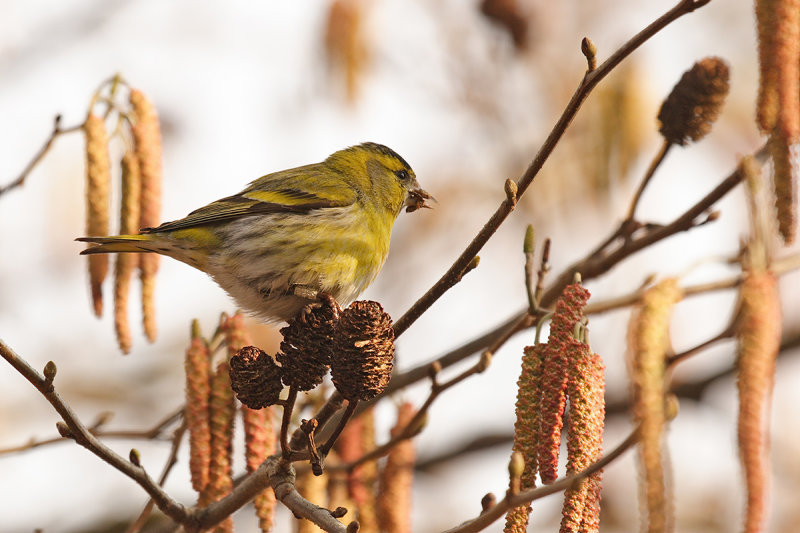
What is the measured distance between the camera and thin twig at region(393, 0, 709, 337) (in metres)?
1.83

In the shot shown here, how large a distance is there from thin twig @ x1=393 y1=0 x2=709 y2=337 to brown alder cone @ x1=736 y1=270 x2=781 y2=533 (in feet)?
1.62

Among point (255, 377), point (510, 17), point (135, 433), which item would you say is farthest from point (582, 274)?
point (510, 17)

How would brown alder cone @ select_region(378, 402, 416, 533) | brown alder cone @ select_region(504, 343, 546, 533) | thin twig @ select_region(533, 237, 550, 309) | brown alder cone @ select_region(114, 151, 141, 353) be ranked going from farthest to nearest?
brown alder cone @ select_region(378, 402, 416, 533) → brown alder cone @ select_region(114, 151, 141, 353) → thin twig @ select_region(533, 237, 550, 309) → brown alder cone @ select_region(504, 343, 546, 533)

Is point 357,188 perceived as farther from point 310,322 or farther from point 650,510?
point 650,510

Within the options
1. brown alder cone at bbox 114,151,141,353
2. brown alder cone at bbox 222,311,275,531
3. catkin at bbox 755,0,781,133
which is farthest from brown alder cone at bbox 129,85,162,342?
catkin at bbox 755,0,781,133

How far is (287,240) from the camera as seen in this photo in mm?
3211

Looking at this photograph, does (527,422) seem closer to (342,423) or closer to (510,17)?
(342,423)

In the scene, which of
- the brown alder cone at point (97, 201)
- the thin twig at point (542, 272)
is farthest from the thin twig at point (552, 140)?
the brown alder cone at point (97, 201)

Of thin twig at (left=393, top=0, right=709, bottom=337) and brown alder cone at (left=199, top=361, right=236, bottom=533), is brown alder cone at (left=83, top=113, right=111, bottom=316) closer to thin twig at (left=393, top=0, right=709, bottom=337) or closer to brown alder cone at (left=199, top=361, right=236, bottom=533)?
brown alder cone at (left=199, top=361, right=236, bottom=533)

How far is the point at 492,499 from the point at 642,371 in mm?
374

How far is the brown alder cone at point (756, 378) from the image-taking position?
1.57m

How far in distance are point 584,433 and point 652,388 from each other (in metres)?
A: 0.23

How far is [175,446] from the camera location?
283 centimetres


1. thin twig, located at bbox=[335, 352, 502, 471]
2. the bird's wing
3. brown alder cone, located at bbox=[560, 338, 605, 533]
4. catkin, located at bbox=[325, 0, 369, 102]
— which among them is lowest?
brown alder cone, located at bbox=[560, 338, 605, 533]
